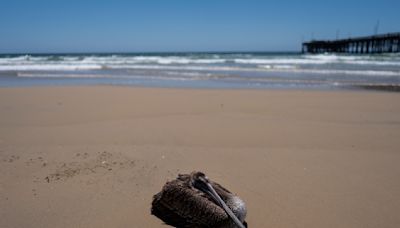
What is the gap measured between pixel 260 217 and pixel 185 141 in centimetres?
226

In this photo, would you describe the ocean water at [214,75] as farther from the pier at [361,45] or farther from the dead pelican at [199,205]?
the pier at [361,45]

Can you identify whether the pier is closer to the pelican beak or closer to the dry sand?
the dry sand

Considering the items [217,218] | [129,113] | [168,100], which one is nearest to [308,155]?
[217,218]

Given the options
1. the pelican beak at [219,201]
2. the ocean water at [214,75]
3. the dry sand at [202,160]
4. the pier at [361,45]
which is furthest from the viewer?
the pier at [361,45]

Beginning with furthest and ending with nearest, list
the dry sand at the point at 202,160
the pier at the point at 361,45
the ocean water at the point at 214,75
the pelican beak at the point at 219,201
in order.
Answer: the pier at the point at 361,45
the ocean water at the point at 214,75
the dry sand at the point at 202,160
the pelican beak at the point at 219,201

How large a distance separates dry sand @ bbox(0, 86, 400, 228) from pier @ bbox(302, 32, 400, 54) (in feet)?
154

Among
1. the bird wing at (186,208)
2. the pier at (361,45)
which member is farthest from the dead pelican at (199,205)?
the pier at (361,45)

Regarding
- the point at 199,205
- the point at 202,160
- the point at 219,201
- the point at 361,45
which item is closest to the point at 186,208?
the point at 199,205

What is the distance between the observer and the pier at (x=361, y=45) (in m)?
47.6

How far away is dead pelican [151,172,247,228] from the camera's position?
225 cm

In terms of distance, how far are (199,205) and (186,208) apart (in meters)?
0.13

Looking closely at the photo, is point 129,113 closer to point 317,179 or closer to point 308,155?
point 308,155

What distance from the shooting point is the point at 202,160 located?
4086mm

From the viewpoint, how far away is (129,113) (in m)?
6.87
